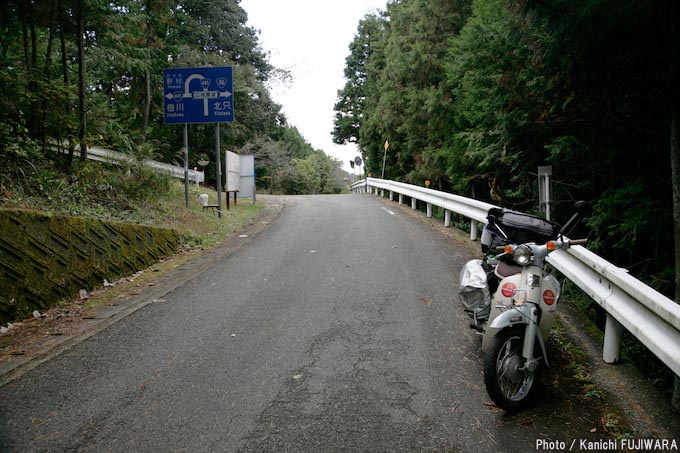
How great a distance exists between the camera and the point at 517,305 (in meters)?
3.78

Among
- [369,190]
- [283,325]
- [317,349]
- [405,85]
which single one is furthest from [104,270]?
[369,190]

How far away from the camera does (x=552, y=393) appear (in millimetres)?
3891

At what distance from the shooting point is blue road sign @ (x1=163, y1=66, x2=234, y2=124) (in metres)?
13.0

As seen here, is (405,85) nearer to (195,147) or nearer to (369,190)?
(369,190)

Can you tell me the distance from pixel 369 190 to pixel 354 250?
698 inches

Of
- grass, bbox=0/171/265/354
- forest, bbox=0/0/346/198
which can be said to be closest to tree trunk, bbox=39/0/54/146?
forest, bbox=0/0/346/198

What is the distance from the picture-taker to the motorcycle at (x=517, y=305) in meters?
3.61

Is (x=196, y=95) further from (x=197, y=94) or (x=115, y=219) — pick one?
(x=115, y=219)

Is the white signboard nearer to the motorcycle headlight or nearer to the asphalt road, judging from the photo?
the asphalt road

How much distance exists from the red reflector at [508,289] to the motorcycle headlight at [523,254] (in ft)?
0.75

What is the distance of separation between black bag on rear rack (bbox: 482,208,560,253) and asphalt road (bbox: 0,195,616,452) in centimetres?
121

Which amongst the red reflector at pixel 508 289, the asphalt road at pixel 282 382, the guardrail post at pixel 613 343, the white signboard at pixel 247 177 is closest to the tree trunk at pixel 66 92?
the asphalt road at pixel 282 382

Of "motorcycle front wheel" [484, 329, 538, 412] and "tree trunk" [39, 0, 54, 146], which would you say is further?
"tree trunk" [39, 0, 54, 146]

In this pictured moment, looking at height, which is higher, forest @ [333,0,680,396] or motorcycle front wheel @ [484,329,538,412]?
forest @ [333,0,680,396]
